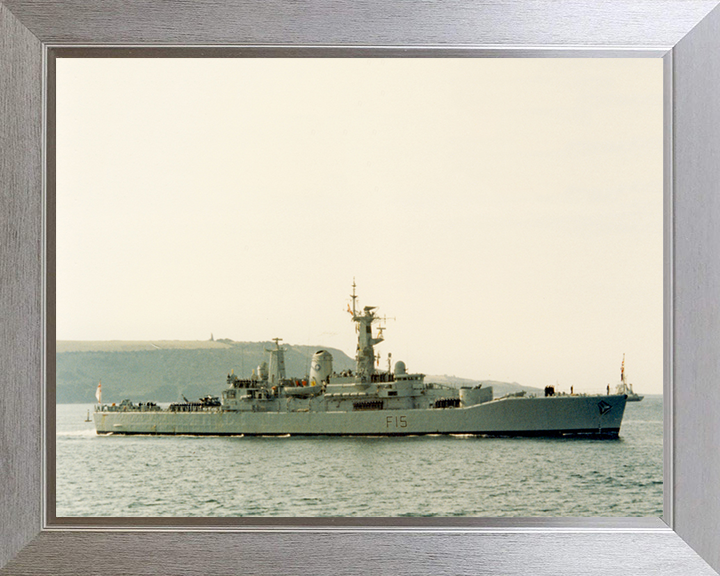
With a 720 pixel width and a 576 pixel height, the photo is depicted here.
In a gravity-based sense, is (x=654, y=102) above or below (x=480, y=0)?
below

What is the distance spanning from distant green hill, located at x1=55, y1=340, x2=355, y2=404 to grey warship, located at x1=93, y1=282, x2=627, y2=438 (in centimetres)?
2

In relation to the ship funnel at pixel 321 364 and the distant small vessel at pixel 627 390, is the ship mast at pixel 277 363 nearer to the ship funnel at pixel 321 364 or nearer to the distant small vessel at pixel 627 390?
the ship funnel at pixel 321 364

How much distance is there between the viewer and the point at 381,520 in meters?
1.53

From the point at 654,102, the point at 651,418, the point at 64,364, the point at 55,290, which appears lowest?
the point at 651,418

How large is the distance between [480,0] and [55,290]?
1.16 m

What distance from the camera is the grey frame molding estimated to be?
4.94 feet

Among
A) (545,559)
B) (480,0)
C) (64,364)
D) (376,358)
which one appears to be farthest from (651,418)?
(64,364)

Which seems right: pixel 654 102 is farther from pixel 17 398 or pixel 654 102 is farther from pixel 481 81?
pixel 17 398

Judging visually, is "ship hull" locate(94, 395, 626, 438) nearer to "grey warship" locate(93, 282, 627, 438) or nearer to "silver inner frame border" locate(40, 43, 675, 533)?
"grey warship" locate(93, 282, 627, 438)

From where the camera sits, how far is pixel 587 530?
4.96 feet

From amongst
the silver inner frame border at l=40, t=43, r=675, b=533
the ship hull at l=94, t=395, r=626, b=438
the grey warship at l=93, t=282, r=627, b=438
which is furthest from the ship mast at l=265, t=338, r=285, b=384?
the silver inner frame border at l=40, t=43, r=675, b=533

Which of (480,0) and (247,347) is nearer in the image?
(480,0)

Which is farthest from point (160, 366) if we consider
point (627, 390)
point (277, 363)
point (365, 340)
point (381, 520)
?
point (627, 390)

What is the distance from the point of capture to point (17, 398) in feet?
5.01
